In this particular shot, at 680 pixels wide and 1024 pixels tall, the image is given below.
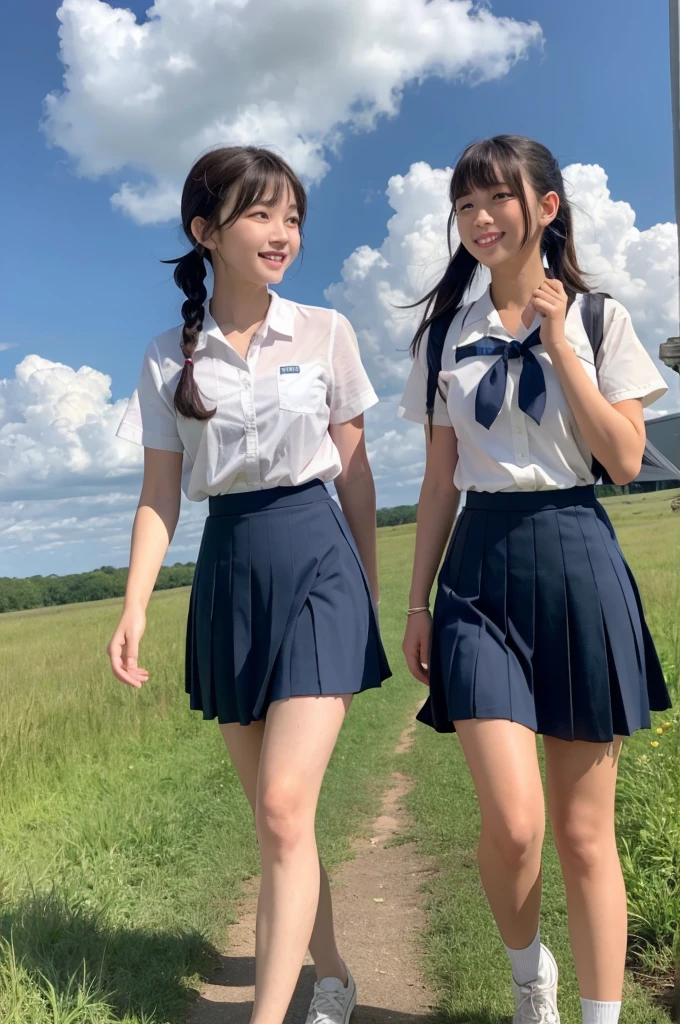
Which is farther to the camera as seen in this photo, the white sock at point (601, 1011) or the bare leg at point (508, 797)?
the white sock at point (601, 1011)

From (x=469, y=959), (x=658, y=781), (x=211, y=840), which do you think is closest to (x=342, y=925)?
(x=469, y=959)

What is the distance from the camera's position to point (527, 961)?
2.88 metres

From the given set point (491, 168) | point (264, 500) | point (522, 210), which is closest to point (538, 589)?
point (264, 500)

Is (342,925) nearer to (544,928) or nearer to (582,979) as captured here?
(544,928)

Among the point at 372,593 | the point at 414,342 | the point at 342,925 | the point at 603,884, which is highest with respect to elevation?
the point at 414,342

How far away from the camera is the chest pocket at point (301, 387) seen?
2.90m

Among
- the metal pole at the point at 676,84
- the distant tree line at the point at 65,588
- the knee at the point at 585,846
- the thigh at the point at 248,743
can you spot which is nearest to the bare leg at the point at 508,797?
the knee at the point at 585,846

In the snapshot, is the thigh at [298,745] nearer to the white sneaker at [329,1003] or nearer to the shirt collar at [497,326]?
the white sneaker at [329,1003]

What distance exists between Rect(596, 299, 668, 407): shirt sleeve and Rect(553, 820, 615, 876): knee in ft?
4.12

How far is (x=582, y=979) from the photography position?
271 centimetres

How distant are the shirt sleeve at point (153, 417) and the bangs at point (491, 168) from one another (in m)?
1.14

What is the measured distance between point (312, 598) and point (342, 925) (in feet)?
8.02

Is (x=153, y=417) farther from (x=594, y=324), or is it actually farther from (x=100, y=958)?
(x=100, y=958)

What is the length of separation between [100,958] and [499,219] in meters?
3.10
